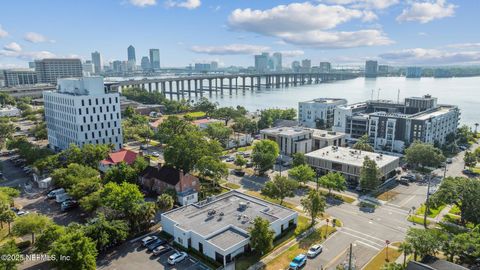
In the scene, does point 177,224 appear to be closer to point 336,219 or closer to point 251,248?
point 251,248

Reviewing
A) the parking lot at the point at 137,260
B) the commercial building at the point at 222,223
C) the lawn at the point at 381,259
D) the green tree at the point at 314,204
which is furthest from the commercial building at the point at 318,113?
the parking lot at the point at 137,260

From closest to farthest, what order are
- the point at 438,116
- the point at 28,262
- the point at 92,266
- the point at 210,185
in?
the point at 92,266 < the point at 28,262 < the point at 210,185 < the point at 438,116

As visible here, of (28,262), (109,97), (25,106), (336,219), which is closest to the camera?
(28,262)

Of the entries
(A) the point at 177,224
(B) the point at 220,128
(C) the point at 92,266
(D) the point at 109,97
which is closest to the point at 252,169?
(B) the point at 220,128

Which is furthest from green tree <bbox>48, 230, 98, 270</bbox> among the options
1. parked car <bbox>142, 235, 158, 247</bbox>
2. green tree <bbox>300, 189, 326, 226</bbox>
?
green tree <bbox>300, 189, 326, 226</bbox>

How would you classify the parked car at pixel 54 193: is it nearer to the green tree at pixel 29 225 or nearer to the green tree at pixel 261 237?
the green tree at pixel 29 225

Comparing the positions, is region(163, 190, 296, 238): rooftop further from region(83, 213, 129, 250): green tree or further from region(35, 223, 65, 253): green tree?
region(35, 223, 65, 253): green tree
